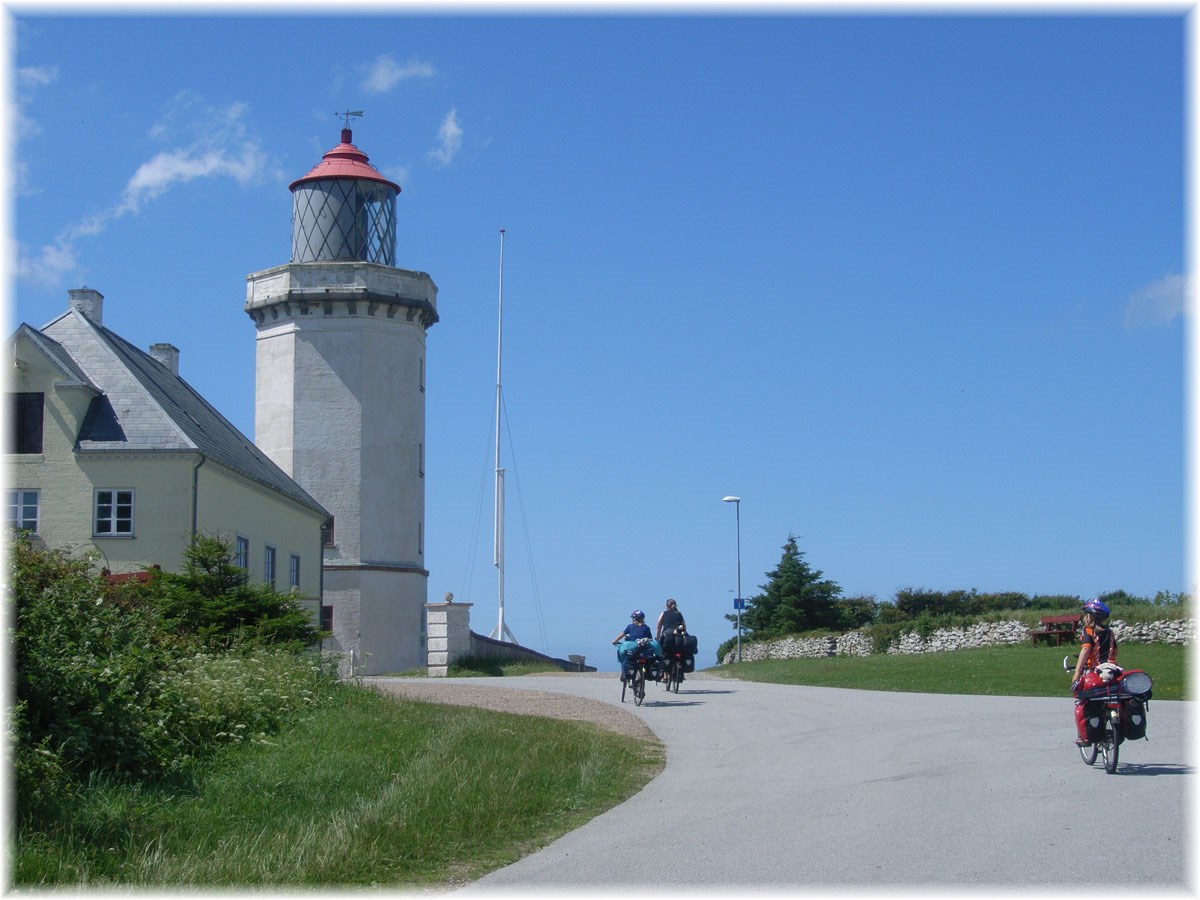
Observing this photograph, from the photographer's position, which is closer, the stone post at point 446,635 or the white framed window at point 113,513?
Result: the white framed window at point 113,513

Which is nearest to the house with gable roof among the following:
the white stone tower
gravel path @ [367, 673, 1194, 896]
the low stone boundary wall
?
the white stone tower

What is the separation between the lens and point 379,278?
45.6 m

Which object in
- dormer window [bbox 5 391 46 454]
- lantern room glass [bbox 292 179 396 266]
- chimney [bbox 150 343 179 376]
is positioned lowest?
dormer window [bbox 5 391 46 454]

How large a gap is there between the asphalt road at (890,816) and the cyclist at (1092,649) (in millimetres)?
532

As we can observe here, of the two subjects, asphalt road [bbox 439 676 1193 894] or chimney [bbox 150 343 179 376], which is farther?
chimney [bbox 150 343 179 376]

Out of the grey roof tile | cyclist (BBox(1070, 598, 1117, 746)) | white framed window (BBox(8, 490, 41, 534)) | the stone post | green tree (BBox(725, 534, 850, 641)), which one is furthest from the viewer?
green tree (BBox(725, 534, 850, 641))

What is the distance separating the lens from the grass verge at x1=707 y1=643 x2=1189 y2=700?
24.8 metres

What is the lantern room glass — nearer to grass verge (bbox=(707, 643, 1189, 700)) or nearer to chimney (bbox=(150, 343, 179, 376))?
chimney (bbox=(150, 343, 179, 376))

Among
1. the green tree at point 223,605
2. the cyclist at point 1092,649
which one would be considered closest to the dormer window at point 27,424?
the green tree at point 223,605

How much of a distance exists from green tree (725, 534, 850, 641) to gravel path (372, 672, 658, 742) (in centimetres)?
2981

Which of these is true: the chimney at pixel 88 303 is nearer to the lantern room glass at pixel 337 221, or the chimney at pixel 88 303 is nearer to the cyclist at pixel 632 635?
the lantern room glass at pixel 337 221

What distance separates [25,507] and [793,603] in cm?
3395

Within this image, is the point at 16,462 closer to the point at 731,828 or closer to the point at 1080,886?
the point at 731,828

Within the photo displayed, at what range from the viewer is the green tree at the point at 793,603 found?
5650 cm
